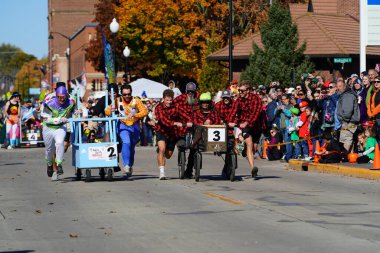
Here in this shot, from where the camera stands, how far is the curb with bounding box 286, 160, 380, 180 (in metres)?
21.6

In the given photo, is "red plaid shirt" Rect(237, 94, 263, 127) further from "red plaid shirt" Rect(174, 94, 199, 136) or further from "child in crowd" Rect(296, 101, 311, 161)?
"child in crowd" Rect(296, 101, 311, 161)

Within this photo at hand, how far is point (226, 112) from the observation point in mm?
21000

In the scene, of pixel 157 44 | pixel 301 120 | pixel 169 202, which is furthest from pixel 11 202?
pixel 157 44

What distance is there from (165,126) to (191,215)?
7455mm

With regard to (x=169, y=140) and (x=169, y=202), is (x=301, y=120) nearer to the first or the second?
(x=169, y=140)

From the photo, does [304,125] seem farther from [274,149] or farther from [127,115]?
[127,115]

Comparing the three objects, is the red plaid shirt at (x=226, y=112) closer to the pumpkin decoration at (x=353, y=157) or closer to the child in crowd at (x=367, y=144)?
the child in crowd at (x=367, y=144)

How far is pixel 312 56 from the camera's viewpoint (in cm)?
5456

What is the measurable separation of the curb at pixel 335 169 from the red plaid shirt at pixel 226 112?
9.62 feet

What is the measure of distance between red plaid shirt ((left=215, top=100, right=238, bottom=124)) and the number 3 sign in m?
0.58

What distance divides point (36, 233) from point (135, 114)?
359 inches

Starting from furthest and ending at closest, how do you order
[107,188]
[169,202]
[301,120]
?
[301,120], [107,188], [169,202]

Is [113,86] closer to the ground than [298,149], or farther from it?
farther from it

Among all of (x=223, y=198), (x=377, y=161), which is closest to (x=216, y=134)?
(x=377, y=161)
